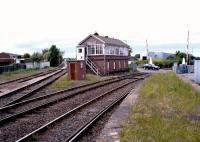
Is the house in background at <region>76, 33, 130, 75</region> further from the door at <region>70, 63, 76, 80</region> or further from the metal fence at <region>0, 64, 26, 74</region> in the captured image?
the door at <region>70, 63, 76, 80</region>

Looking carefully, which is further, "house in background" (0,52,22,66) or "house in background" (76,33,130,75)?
"house in background" (0,52,22,66)

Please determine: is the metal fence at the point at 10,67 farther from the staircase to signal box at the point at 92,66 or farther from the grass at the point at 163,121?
the grass at the point at 163,121

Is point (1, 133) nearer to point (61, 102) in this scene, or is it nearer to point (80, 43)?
point (61, 102)

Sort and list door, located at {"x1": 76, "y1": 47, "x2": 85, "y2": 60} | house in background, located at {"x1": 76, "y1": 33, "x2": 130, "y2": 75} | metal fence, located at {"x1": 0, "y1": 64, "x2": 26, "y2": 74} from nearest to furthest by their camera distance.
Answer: metal fence, located at {"x1": 0, "y1": 64, "x2": 26, "y2": 74} < house in background, located at {"x1": 76, "y1": 33, "x2": 130, "y2": 75} < door, located at {"x1": 76, "y1": 47, "x2": 85, "y2": 60}

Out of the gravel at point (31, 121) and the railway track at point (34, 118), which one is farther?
the railway track at point (34, 118)

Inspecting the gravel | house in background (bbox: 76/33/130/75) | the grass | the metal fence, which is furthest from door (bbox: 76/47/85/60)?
the grass

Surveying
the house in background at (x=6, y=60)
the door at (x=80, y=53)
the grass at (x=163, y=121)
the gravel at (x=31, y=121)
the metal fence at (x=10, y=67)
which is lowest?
the gravel at (x=31, y=121)

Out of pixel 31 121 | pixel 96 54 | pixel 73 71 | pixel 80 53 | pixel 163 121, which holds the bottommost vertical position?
pixel 31 121

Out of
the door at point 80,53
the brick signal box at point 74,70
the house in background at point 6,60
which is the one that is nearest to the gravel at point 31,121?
the brick signal box at point 74,70

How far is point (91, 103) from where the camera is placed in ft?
66.2

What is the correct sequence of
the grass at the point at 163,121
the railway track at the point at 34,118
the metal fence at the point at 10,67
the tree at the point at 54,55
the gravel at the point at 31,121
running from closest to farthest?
the grass at the point at 163,121, the gravel at the point at 31,121, the railway track at the point at 34,118, the metal fence at the point at 10,67, the tree at the point at 54,55

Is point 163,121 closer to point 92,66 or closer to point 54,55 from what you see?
point 92,66

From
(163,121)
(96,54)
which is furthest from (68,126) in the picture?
(96,54)

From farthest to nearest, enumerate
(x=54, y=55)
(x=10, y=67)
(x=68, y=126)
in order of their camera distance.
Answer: (x=54, y=55) < (x=10, y=67) < (x=68, y=126)
